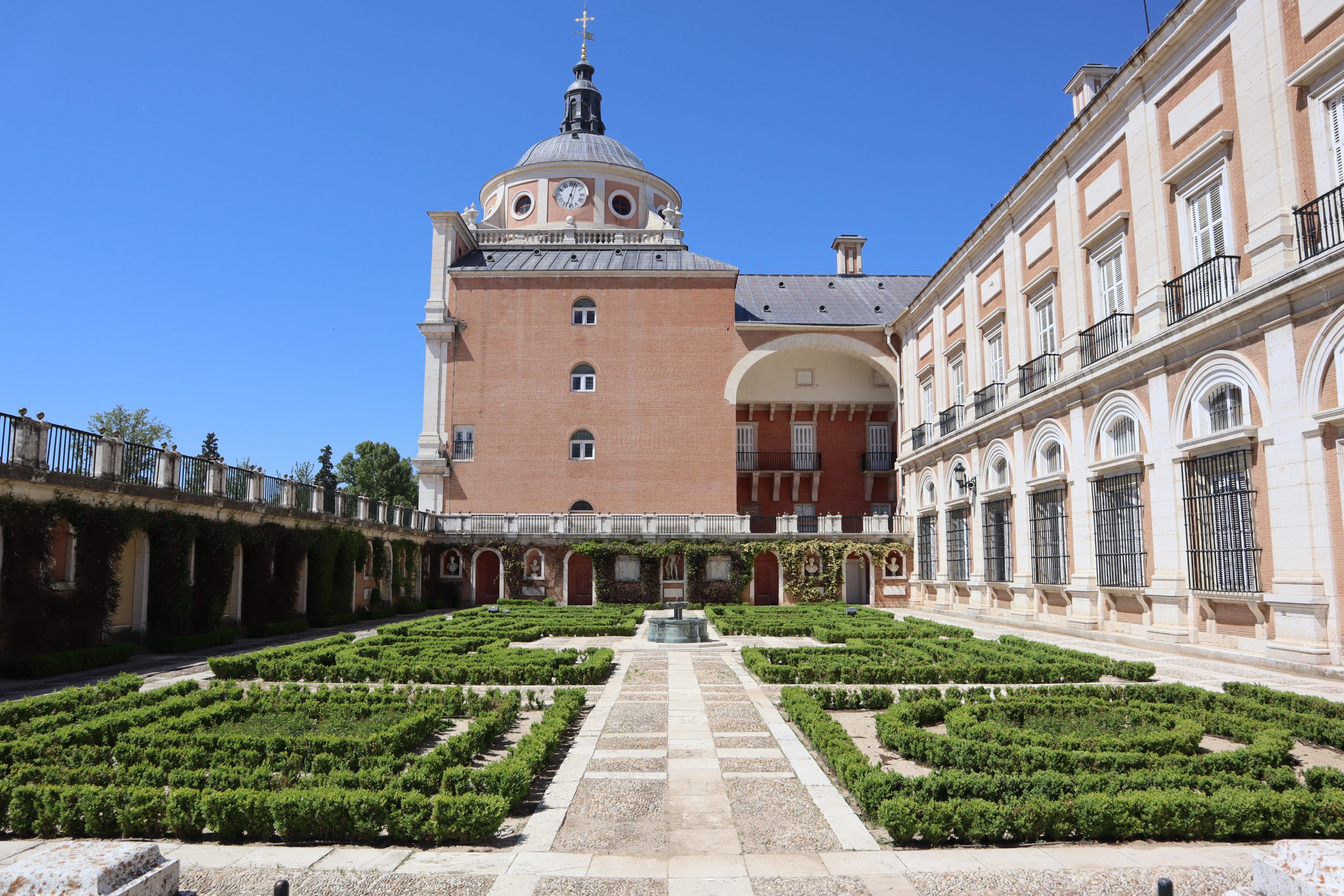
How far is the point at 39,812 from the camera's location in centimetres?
602

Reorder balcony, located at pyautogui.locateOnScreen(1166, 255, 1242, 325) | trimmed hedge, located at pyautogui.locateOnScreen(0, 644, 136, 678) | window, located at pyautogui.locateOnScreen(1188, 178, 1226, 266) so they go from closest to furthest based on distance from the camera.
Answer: trimmed hedge, located at pyautogui.locateOnScreen(0, 644, 136, 678), balcony, located at pyautogui.locateOnScreen(1166, 255, 1242, 325), window, located at pyautogui.locateOnScreen(1188, 178, 1226, 266)

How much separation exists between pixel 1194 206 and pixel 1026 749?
1438cm

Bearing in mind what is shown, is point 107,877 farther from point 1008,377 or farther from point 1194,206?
point 1008,377

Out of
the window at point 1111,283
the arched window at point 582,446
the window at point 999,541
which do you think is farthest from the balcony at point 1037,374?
the arched window at point 582,446

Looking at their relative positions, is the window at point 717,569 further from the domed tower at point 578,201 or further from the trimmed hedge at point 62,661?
the trimmed hedge at point 62,661

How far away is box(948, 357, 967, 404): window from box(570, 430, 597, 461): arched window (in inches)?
593

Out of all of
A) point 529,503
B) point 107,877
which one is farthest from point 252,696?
point 529,503

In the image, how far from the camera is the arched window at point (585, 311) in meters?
38.8

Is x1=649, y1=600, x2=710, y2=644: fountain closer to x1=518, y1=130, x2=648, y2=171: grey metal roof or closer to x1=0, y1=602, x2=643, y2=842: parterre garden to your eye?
Result: x1=0, y1=602, x2=643, y2=842: parterre garden

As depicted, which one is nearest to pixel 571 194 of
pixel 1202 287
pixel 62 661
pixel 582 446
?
pixel 582 446

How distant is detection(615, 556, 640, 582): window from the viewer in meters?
34.8

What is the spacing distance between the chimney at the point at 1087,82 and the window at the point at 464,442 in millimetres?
25916

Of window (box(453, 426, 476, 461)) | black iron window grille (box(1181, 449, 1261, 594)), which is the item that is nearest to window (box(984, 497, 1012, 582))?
black iron window grille (box(1181, 449, 1261, 594))

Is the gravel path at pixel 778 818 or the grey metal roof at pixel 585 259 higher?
the grey metal roof at pixel 585 259
